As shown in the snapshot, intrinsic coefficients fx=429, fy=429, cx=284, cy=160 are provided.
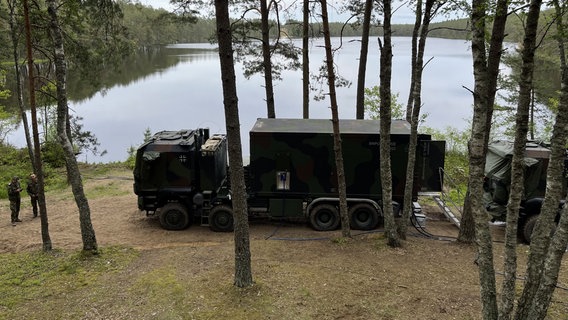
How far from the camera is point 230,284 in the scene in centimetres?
693

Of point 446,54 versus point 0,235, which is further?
point 446,54

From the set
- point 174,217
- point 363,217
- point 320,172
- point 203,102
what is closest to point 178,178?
A: point 174,217

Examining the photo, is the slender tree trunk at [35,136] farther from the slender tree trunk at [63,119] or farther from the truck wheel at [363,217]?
the truck wheel at [363,217]

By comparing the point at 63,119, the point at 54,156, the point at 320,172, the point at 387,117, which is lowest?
the point at 54,156

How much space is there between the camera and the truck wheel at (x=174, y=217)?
35.8ft

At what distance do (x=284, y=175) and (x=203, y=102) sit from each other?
27.5m

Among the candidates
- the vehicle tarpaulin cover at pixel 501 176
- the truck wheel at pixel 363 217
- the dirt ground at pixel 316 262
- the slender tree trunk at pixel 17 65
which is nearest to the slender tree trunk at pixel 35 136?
the dirt ground at pixel 316 262

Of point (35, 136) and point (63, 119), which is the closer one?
point (63, 119)

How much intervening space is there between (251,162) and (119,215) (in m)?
4.61

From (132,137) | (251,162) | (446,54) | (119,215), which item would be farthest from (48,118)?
(446,54)

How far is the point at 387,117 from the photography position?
8312 mm

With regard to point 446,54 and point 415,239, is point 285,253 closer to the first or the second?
point 415,239

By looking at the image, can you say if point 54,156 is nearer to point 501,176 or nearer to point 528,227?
point 501,176

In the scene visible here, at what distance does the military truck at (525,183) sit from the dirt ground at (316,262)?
0.66 m
